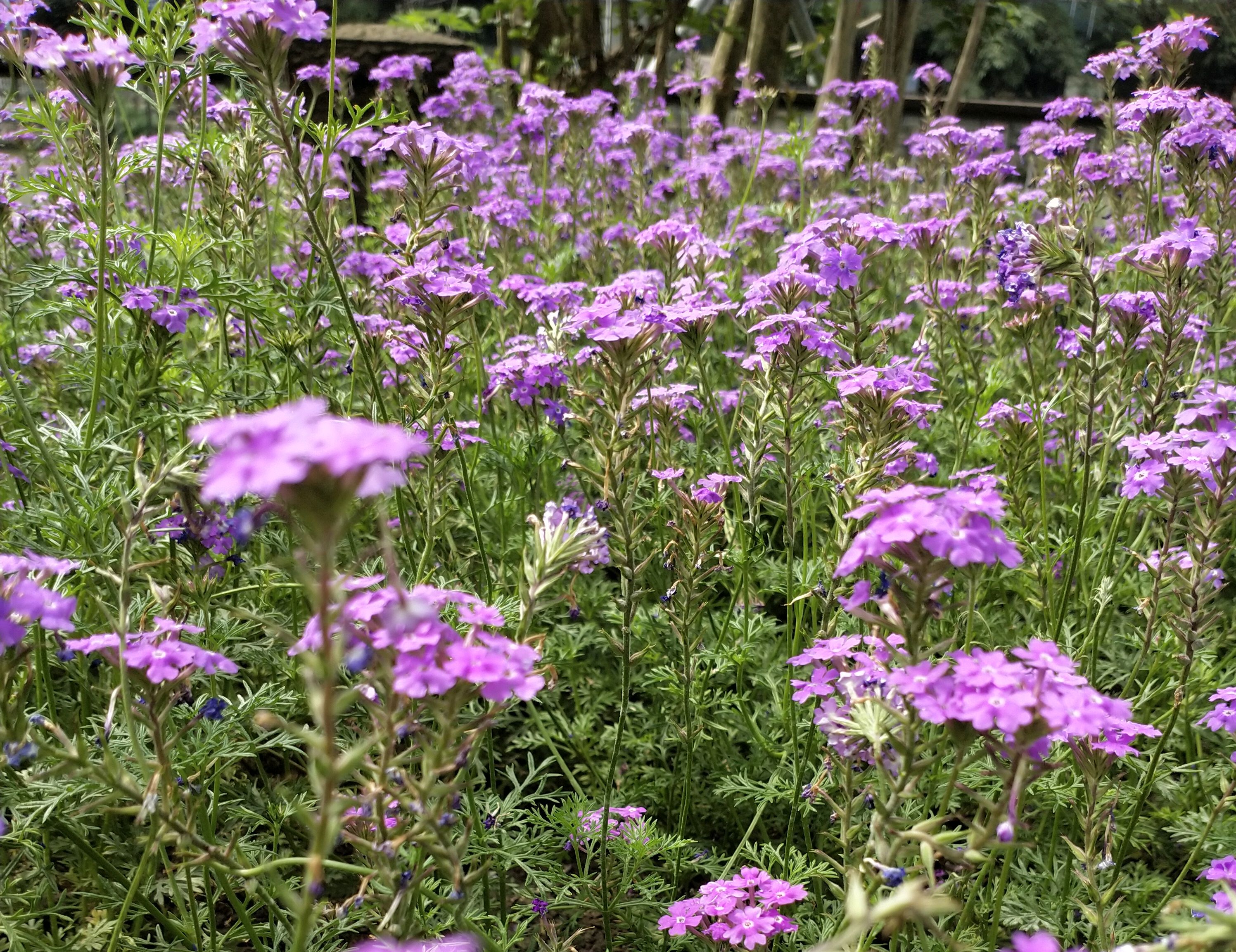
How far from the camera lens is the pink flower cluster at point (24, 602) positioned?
1.34 metres

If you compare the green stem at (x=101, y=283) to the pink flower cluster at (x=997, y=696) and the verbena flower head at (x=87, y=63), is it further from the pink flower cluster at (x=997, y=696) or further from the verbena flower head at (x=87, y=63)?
the pink flower cluster at (x=997, y=696)

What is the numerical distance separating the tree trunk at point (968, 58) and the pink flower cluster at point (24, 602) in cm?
789

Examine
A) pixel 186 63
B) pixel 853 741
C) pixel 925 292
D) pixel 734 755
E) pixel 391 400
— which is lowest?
pixel 734 755

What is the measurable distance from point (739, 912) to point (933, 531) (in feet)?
4.00

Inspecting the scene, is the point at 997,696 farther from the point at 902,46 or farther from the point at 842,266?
the point at 902,46

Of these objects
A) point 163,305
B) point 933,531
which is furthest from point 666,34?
point 933,531

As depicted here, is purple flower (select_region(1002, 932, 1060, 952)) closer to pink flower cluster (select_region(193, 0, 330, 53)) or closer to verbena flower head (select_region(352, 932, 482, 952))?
verbena flower head (select_region(352, 932, 482, 952))

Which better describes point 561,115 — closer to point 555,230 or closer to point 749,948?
point 555,230

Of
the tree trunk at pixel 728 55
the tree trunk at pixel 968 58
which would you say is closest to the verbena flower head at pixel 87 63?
the tree trunk at pixel 968 58

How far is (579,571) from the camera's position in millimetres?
2014

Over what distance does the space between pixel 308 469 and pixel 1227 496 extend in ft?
7.57

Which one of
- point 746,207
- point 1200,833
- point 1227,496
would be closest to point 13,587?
point 1227,496

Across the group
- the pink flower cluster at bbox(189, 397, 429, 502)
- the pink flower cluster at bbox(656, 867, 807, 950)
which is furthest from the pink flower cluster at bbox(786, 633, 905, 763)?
the pink flower cluster at bbox(189, 397, 429, 502)

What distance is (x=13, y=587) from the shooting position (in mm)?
1376
